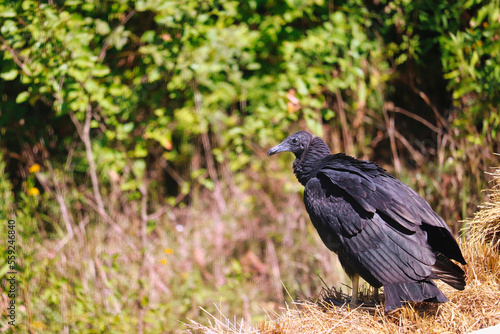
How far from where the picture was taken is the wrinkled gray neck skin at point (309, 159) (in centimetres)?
274

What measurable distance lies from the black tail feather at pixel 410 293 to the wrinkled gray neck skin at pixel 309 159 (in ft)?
2.86

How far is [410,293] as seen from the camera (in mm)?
2037

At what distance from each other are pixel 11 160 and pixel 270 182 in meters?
2.79

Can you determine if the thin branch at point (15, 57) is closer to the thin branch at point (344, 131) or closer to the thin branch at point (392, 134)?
the thin branch at point (344, 131)

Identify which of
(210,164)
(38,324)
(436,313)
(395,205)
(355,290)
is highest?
(395,205)

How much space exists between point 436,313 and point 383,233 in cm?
44

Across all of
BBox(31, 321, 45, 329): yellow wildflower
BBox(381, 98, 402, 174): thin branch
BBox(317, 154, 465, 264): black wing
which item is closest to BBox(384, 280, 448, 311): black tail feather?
BBox(317, 154, 465, 264): black wing

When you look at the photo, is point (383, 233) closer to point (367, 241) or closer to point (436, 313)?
point (367, 241)

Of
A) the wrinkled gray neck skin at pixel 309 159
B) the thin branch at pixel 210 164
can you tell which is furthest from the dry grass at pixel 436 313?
the thin branch at pixel 210 164

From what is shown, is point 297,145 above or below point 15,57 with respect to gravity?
below

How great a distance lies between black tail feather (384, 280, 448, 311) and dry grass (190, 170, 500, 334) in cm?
7

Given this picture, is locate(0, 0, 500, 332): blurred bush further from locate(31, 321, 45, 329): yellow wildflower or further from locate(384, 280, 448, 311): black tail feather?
locate(384, 280, 448, 311): black tail feather

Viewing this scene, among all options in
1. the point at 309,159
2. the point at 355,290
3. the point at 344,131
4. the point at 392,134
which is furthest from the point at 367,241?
the point at 344,131

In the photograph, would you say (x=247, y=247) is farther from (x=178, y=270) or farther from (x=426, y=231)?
(x=426, y=231)
